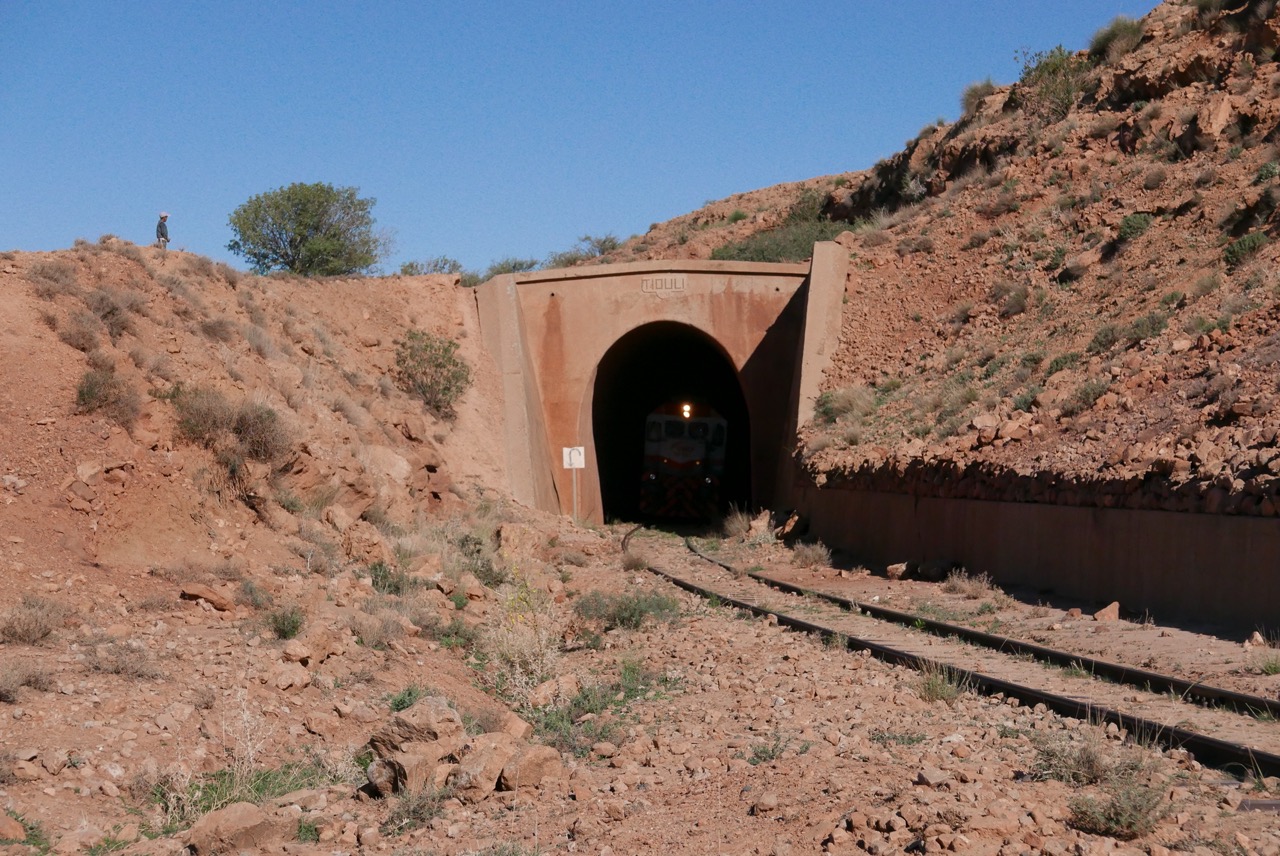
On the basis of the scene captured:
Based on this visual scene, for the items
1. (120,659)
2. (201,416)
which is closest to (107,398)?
(201,416)

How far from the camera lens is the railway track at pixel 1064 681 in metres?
7.44

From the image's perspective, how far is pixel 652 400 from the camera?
44.9 meters

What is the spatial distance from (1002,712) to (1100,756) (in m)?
2.26

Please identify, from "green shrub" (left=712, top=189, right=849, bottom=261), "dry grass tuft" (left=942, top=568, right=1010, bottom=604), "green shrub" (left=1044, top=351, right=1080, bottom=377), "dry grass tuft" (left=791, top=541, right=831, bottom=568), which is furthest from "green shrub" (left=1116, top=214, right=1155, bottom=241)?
"green shrub" (left=712, top=189, right=849, bottom=261)

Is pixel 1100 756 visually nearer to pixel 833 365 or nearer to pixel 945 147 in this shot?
pixel 833 365

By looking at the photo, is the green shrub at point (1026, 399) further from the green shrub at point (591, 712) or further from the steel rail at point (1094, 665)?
the green shrub at point (591, 712)

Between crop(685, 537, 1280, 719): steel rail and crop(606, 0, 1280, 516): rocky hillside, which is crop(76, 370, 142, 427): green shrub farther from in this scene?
crop(606, 0, 1280, 516): rocky hillside

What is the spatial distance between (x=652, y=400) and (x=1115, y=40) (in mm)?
19824

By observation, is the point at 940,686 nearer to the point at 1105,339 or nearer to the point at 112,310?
the point at 1105,339

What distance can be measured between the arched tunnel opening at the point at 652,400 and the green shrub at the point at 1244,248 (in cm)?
1464

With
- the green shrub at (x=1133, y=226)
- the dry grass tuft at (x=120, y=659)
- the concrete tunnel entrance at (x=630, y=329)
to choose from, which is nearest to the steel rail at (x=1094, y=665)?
the dry grass tuft at (x=120, y=659)

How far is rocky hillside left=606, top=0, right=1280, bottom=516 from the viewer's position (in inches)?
598

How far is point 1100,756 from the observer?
6.52 meters

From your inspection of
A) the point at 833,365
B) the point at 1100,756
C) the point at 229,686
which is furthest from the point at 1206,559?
the point at 833,365
